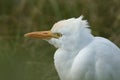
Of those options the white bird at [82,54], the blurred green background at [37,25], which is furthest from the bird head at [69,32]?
the blurred green background at [37,25]

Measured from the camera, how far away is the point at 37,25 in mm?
8594

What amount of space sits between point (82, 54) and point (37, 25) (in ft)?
11.1

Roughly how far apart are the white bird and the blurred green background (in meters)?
1.57

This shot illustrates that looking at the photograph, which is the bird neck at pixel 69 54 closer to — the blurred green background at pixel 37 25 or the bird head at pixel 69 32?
the bird head at pixel 69 32

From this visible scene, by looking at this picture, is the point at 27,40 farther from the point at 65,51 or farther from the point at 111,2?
the point at 65,51

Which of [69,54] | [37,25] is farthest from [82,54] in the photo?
[37,25]

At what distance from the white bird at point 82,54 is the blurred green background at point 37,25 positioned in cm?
157

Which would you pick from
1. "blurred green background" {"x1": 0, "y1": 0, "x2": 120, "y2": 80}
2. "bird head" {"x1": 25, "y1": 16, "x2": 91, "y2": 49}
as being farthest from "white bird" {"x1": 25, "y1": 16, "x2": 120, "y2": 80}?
"blurred green background" {"x1": 0, "y1": 0, "x2": 120, "y2": 80}

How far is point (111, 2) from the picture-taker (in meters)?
8.20

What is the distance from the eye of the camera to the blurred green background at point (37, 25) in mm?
7302

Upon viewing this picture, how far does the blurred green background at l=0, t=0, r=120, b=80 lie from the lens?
730 centimetres

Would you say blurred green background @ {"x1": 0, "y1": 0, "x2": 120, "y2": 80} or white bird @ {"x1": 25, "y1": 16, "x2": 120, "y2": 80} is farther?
blurred green background @ {"x1": 0, "y1": 0, "x2": 120, "y2": 80}

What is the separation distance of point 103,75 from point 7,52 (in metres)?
2.71

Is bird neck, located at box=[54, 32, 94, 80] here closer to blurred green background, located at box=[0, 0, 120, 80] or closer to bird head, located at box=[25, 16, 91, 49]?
bird head, located at box=[25, 16, 91, 49]
